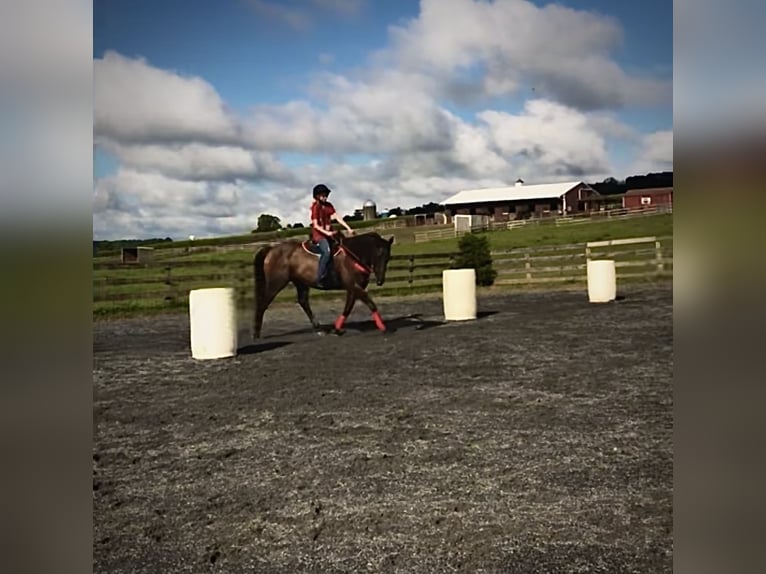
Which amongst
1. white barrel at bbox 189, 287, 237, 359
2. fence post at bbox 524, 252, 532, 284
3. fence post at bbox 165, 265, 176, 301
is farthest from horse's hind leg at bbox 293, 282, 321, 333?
fence post at bbox 524, 252, 532, 284

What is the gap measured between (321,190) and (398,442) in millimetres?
880

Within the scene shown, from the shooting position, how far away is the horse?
2.56 meters

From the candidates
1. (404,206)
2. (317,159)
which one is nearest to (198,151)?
(317,159)

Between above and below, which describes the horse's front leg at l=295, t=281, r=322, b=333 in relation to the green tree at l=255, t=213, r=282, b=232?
below

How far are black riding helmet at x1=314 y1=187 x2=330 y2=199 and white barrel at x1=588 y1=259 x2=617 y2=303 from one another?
0.93m

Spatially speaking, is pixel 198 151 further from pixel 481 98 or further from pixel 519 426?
pixel 519 426

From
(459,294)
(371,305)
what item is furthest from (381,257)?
(459,294)

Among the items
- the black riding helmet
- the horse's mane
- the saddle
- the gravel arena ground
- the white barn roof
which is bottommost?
the gravel arena ground

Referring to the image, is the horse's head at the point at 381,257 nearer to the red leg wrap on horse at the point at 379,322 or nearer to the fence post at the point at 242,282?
the red leg wrap on horse at the point at 379,322

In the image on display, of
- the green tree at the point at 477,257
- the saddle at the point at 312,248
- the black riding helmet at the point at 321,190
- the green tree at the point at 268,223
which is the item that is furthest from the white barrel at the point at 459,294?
the green tree at the point at 268,223

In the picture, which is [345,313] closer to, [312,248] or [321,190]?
[312,248]

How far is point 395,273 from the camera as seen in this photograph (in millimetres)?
2582

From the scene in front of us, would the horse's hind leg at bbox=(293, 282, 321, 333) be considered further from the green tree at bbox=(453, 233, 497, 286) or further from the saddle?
the green tree at bbox=(453, 233, 497, 286)

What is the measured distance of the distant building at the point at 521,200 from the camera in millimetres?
2514
